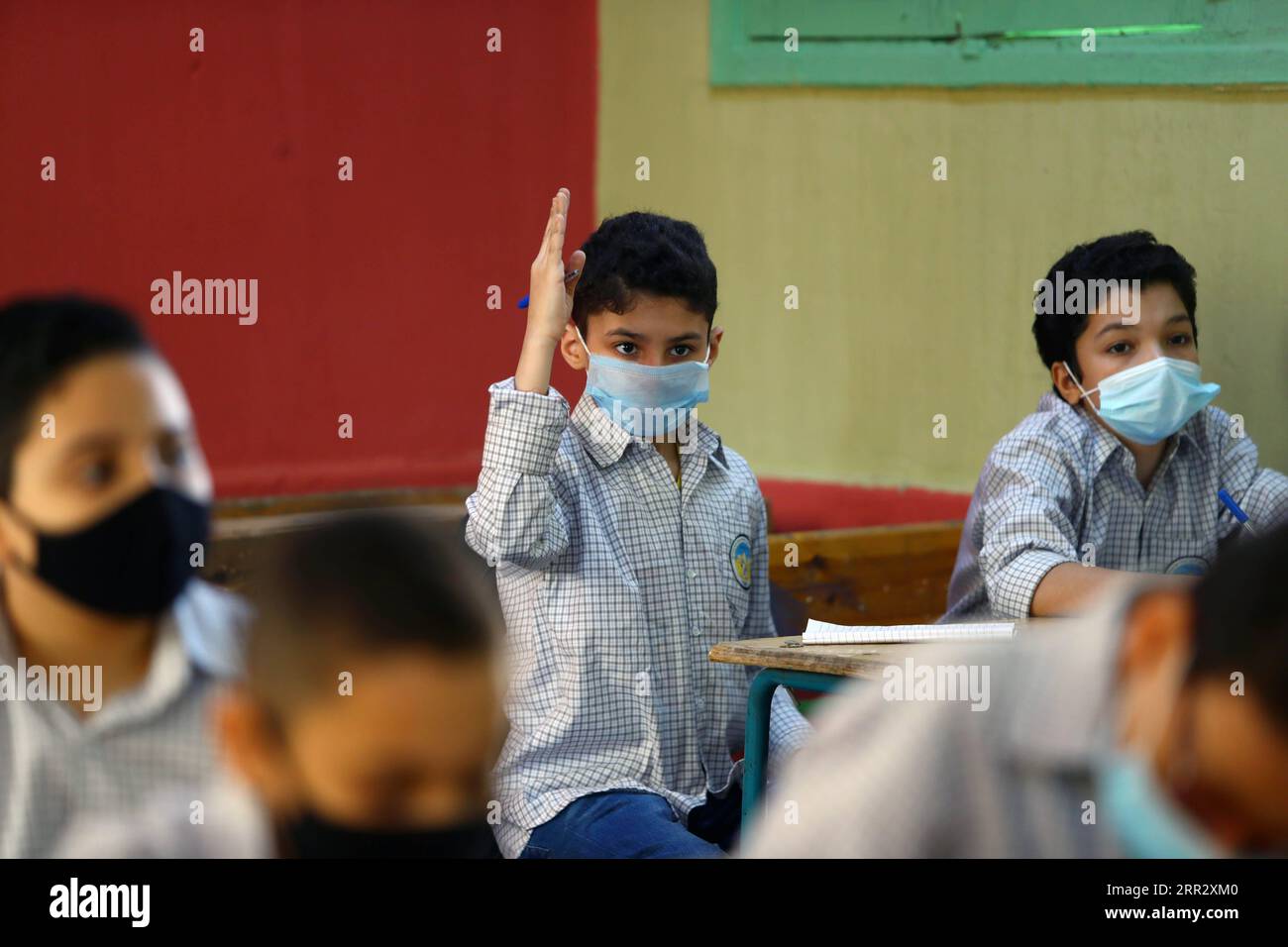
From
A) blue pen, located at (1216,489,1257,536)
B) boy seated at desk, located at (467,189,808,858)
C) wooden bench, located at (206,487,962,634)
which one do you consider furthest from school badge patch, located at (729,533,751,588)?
blue pen, located at (1216,489,1257,536)

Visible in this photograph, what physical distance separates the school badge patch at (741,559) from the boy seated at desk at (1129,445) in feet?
1.29

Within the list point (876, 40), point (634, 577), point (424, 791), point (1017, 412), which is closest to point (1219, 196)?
point (1017, 412)

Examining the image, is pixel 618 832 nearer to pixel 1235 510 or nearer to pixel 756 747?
pixel 756 747

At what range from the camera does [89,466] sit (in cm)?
74

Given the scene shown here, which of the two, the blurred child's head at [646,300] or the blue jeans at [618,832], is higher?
the blurred child's head at [646,300]

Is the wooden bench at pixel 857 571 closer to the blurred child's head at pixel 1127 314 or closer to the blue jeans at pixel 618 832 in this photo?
the blurred child's head at pixel 1127 314

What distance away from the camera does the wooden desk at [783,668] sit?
5.80 feet

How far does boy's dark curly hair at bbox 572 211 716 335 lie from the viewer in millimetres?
2203

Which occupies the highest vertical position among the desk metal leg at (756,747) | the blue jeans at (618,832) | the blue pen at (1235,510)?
the blue pen at (1235,510)

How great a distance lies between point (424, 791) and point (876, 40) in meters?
2.67

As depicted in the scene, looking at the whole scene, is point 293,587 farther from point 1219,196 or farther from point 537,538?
point 1219,196

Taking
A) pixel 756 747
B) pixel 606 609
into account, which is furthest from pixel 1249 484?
pixel 606 609

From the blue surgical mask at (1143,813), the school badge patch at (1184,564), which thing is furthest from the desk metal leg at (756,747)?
the blue surgical mask at (1143,813)

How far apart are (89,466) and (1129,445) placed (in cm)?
209
